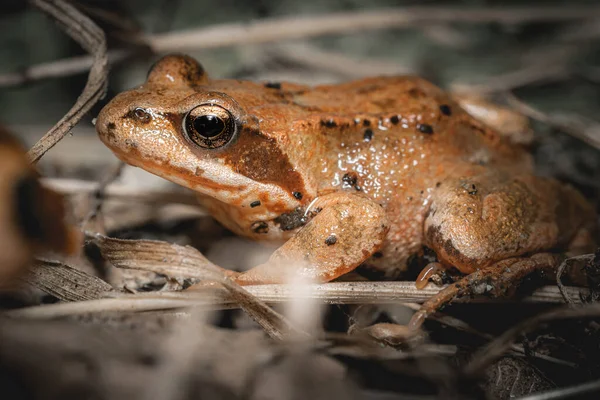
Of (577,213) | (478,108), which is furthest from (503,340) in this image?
(478,108)

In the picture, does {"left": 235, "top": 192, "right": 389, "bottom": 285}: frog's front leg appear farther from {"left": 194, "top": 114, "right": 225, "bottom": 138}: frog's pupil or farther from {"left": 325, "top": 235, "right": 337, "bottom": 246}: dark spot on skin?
{"left": 194, "top": 114, "right": 225, "bottom": 138}: frog's pupil

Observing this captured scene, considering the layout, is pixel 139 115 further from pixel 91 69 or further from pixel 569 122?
pixel 569 122

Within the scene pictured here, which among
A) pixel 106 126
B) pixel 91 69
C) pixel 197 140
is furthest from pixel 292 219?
pixel 91 69

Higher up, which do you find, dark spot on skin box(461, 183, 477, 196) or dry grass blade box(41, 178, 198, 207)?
dry grass blade box(41, 178, 198, 207)

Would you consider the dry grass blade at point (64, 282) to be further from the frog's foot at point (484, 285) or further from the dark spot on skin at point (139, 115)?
the frog's foot at point (484, 285)

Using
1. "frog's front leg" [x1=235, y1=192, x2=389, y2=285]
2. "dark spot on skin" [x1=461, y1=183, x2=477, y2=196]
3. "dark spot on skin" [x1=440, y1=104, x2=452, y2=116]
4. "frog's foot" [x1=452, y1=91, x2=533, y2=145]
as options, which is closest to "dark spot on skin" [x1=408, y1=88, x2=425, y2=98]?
"dark spot on skin" [x1=440, y1=104, x2=452, y2=116]

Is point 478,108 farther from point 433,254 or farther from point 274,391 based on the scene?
point 274,391
